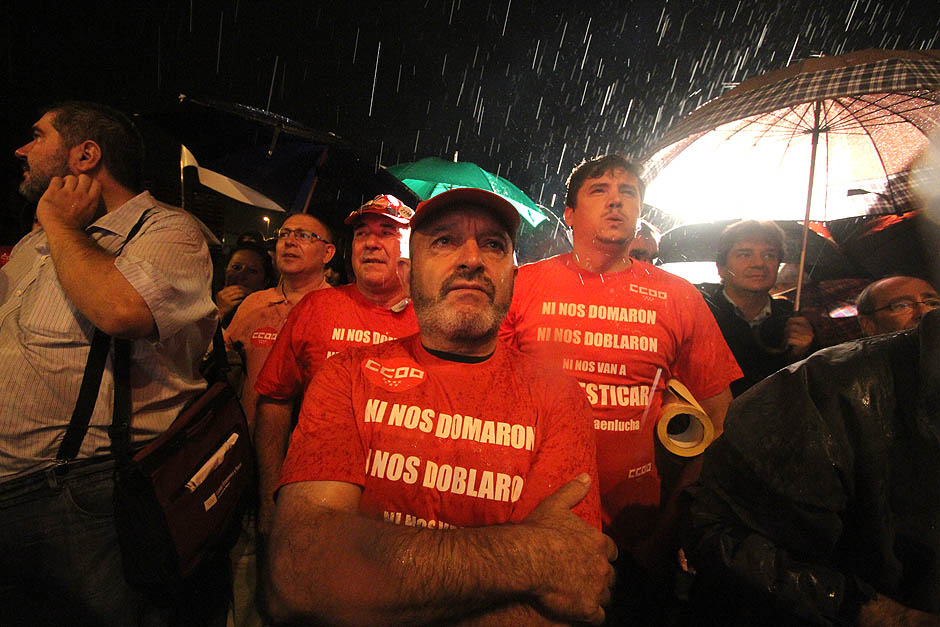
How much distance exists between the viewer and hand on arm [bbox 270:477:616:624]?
1.14 meters

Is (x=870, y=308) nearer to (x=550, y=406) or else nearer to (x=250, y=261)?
(x=550, y=406)

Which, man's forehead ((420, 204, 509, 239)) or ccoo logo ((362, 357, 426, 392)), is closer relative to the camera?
ccoo logo ((362, 357, 426, 392))

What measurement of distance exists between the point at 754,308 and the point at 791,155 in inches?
62.2

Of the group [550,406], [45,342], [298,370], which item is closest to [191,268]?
[45,342]

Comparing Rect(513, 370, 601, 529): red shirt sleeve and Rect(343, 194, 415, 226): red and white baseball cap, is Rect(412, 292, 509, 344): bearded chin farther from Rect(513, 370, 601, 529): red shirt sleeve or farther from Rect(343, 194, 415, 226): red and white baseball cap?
Rect(343, 194, 415, 226): red and white baseball cap

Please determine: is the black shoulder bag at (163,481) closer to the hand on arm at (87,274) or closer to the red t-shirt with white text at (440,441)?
the hand on arm at (87,274)

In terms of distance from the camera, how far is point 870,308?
10.2ft

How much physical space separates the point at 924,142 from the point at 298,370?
509cm

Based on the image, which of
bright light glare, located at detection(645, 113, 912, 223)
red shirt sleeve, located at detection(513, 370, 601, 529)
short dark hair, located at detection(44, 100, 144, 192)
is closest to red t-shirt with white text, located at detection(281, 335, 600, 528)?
red shirt sleeve, located at detection(513, 370, 601, 529)

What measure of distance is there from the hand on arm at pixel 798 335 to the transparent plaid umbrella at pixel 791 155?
198 mm

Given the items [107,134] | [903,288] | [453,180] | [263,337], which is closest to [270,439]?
[263,337]

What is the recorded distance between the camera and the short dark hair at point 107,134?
2.16 metres

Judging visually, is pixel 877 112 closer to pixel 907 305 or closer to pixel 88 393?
pixel 907 305

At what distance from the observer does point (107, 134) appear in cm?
224
